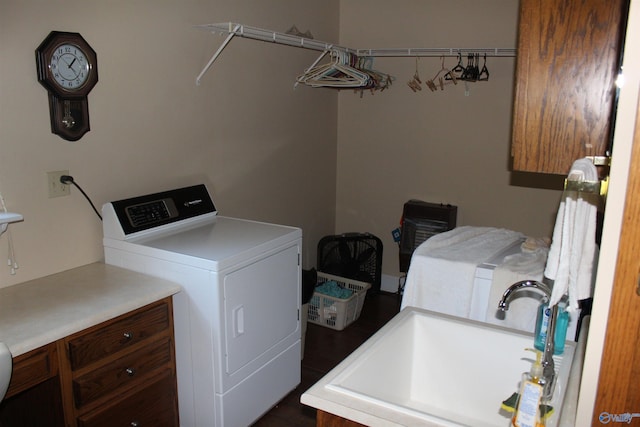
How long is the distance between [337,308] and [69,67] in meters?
2.19

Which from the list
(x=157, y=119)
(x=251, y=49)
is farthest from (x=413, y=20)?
(x=157, y=119)

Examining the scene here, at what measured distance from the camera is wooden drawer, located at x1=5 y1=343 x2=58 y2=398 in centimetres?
174

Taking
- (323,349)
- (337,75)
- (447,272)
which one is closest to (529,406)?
(447,272)

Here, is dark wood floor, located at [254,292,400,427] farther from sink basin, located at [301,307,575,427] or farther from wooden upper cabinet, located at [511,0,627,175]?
wooden upper cabinet, located at [511,0,627,175]

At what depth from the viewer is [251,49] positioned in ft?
10.9

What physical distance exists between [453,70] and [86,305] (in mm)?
2961

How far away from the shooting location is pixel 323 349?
3.47 metres

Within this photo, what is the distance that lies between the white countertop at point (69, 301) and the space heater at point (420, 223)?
2164 millimetres

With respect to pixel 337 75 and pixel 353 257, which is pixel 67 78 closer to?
pixel 337 75

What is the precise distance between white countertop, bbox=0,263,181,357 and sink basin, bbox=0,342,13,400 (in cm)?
11

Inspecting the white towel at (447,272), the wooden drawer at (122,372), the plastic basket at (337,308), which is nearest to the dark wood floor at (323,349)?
the plastic basket at (337,308)

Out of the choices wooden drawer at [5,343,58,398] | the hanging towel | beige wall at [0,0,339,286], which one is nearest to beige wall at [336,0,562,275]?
beige wall at [0,0,339,286]

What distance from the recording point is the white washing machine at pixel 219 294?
2.34m

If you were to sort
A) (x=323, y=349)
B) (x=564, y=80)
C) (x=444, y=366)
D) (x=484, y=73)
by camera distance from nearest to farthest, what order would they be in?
1. (x=564, y=80)
2. (x=444, y=366)
3. (x=323, y=349)
4. (x=484, y=73)
